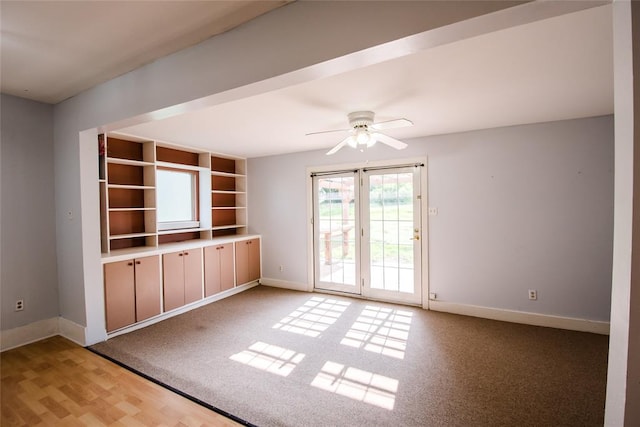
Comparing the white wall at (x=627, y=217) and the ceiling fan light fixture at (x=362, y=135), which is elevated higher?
the ceiling fan light fixture at (x=362, y=135)

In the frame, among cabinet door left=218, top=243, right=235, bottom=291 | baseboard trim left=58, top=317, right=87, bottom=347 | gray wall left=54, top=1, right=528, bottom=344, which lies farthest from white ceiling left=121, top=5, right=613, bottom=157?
baseboard trim left=58, top=317, right=87, bottom=347

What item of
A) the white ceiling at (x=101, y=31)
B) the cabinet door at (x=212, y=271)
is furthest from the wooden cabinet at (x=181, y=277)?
the white ceiling at (x=101, y=31)

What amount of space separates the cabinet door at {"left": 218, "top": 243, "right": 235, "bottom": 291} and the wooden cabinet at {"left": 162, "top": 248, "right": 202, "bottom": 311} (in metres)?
0.40

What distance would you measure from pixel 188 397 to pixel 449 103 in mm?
3276

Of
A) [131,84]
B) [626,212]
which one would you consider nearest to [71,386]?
[131,84]

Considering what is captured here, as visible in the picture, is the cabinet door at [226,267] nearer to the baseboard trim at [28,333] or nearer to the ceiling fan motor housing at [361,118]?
the baseboard trim at [28,333]

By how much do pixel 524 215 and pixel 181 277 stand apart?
14.5 ft

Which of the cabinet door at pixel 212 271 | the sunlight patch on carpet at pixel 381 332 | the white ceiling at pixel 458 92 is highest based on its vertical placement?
the white ceiling at pixel 458 92

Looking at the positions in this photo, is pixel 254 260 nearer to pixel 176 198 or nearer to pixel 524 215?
pixel 176 198

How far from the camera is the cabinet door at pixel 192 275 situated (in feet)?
13.1

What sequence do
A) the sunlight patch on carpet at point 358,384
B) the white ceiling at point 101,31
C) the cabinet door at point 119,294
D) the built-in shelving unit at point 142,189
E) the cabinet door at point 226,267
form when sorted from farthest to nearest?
1. the cabinet door at point 226,267
2. the built-in shelving unit at point 142,189
3. the cabinet door at point 119,294
4. the sunlight patch on carpet at point 358,384
5. the white ceiling at point 101,31

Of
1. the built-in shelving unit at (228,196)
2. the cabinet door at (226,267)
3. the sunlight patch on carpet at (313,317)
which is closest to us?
the sunlight patch on carpet at (313,317)

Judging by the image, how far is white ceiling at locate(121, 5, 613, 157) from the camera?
1.70m

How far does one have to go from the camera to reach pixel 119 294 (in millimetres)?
3232
